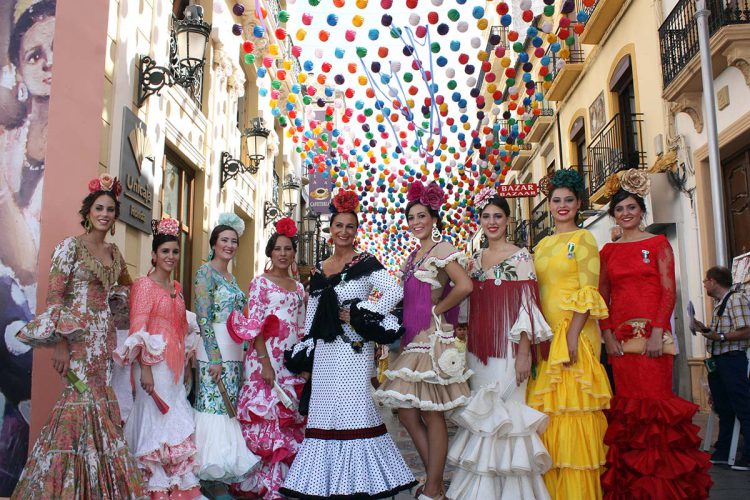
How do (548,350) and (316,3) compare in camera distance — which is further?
(316,3)

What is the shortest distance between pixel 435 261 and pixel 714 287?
11.9 ft

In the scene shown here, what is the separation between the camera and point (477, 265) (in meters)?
4.82

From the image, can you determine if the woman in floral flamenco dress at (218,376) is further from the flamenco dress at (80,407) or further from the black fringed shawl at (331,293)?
the black fringed shawl at (331,293)

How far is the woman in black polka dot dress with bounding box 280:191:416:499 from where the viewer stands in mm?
4324

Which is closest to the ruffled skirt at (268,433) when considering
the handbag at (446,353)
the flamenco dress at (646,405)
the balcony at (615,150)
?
the handbag at (446,353)

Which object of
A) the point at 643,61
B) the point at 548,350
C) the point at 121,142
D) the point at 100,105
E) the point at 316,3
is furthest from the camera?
the point at 643,61

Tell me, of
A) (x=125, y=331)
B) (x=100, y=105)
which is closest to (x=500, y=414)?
(x=125, y=331)

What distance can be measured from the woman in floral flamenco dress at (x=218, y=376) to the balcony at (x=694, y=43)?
7296 millimetres

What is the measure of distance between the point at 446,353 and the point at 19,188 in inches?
150

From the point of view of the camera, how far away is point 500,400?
174 inches

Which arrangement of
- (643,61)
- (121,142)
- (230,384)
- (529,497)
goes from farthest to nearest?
(643,61), (121,142), (230,384), (529,497)

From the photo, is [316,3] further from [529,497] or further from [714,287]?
[529,497]

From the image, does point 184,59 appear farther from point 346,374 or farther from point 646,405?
point 646,405

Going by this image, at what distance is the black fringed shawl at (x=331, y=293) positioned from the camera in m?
4.54
